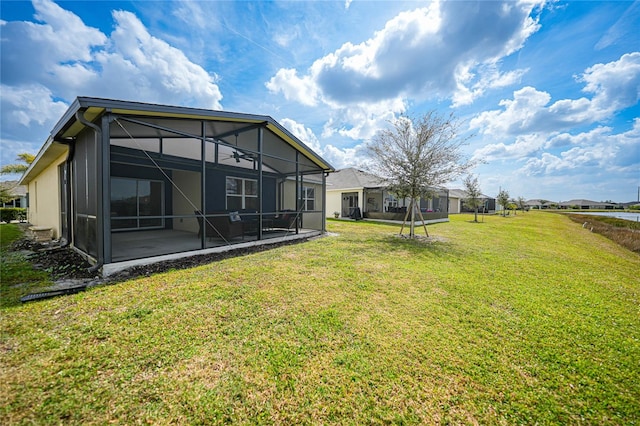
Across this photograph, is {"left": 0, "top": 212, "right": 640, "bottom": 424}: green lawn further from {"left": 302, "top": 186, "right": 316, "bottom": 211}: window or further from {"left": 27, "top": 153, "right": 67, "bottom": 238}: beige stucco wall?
{"left": 302, "top": 186, "right": 316, "bottom": 211}: window

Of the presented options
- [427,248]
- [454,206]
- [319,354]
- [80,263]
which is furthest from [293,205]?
[454,206]

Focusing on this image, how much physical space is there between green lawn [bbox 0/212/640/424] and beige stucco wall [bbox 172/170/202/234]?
6.07 metres

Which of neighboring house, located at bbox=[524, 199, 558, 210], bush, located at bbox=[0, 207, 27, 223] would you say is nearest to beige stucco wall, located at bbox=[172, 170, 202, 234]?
bush, located at bbox=[0, 207, 27, 223]

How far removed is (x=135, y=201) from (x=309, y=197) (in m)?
8.10

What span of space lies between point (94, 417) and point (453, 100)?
531 inches

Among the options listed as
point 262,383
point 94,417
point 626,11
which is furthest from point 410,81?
point 94,417

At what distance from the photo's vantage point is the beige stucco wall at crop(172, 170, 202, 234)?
9.91 metres

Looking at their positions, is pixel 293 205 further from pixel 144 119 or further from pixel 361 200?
pixel 144 119

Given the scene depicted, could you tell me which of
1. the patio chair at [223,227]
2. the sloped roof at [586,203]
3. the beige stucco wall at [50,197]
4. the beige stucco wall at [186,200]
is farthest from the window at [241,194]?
the sloped roof at [586,203]

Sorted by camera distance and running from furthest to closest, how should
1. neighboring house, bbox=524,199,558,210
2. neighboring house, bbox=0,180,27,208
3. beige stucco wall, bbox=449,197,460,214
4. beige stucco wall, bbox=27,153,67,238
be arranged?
neighboring house, bbox=524,199,558,210 → beige stucco wall, bbox=449,197,460,214 → neighboring house, bbox=0,180,27,208 → beige stucco wall, bbox=27,153,67,238

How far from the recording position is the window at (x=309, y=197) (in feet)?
44.1

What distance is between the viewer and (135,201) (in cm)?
970

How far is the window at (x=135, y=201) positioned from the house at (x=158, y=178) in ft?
0.11

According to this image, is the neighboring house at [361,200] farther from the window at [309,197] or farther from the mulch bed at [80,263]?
the mulch bed at [80,263]
